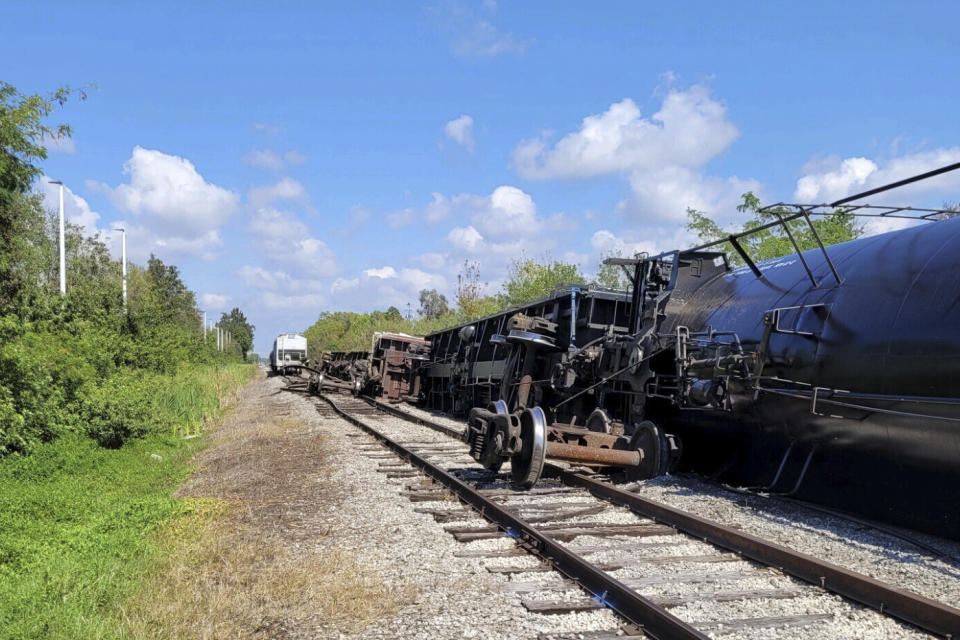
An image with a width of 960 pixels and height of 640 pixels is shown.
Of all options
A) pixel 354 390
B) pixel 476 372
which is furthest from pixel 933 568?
pixel 354 390

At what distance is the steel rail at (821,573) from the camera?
393 centimetres

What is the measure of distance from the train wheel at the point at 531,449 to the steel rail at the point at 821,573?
3.18ft

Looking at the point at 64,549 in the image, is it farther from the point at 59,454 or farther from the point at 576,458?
the point at 59,454

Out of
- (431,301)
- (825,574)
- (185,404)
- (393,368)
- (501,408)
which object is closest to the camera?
(825,574)

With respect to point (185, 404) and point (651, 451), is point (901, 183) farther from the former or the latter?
point (185, 404)

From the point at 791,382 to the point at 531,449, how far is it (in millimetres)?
2698

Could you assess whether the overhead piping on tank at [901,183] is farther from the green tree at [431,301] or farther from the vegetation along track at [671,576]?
the green tree at [431,301]

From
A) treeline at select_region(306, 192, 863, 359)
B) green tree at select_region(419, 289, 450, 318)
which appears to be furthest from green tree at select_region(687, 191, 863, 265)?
green tree at select_region(419, 289, 450, 318)

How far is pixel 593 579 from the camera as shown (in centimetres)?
477

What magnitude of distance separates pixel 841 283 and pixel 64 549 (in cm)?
741

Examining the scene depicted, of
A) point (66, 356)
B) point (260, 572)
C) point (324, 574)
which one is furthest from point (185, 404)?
point (324, 574)

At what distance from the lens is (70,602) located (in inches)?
181

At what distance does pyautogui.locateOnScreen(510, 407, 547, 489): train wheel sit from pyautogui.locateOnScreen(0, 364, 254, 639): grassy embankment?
3.36m

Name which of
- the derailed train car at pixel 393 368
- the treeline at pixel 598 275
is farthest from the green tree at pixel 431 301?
the derailed train car at pixel 393 368
